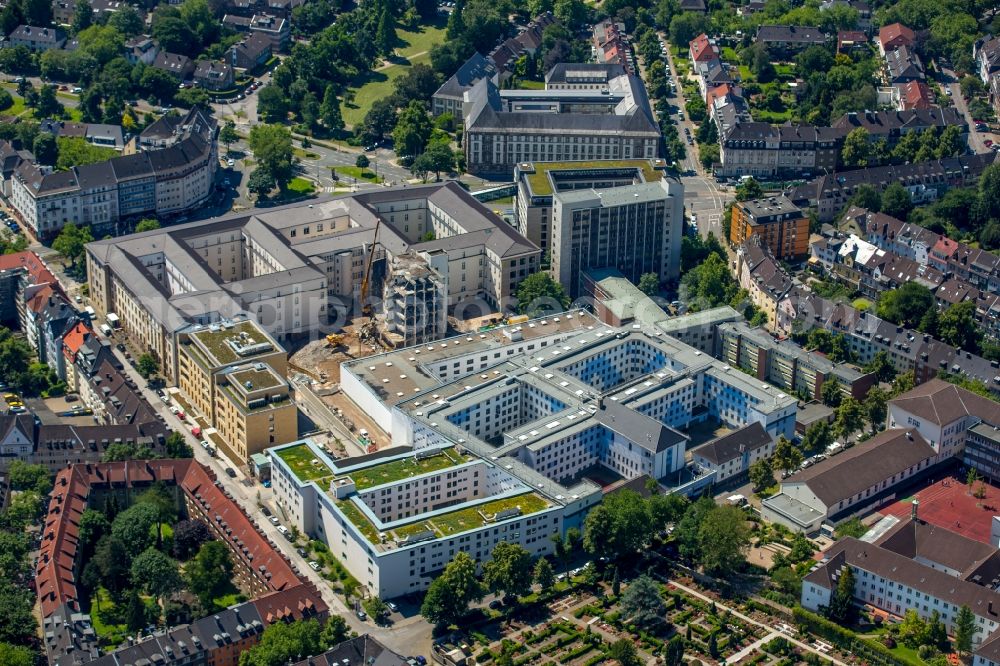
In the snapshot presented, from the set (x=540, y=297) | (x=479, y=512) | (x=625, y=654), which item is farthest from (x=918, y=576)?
(x=540, y=297)

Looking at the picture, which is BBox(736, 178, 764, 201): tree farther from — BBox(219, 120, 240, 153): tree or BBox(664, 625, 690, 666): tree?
BBox(664, 625, 690, 666): tree

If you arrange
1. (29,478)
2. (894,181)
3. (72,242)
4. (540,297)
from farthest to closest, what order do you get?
(894,181), (72,242), (540,297), (29,478)

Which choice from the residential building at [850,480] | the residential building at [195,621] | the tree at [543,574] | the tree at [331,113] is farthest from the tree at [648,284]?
the tree at [331,113]

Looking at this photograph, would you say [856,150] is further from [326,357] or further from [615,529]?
[615,529]

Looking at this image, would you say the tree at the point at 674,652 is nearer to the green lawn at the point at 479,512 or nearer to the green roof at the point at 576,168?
the green lawn at the point at 479,512

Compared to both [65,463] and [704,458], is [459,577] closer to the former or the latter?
[704,458]

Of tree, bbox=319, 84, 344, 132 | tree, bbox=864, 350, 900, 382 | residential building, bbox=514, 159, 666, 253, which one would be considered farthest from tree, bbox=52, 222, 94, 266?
tree, bbox=864, 350, 900, 382
